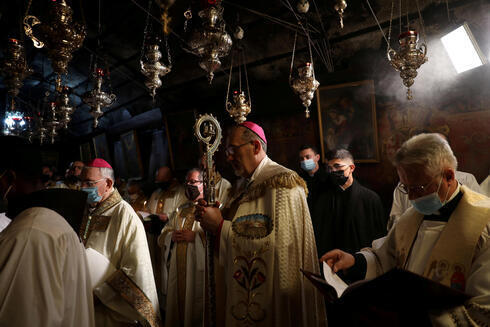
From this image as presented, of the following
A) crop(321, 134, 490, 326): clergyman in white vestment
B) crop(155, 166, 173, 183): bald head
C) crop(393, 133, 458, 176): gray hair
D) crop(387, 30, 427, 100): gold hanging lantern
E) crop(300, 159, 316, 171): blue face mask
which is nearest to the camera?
crop(321, 134, 490, 326): clergyman in white vestment

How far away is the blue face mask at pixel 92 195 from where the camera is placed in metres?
3.26

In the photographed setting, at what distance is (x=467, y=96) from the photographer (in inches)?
165

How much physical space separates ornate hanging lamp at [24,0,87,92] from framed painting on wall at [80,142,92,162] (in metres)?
12.0

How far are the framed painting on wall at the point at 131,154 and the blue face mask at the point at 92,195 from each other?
6.76m

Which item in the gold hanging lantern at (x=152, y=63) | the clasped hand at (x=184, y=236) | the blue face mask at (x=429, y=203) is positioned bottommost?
the clasped hand at (x=184, y=236)

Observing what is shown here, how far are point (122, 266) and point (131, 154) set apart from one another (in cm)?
816

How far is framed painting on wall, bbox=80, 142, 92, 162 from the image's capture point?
13.2m

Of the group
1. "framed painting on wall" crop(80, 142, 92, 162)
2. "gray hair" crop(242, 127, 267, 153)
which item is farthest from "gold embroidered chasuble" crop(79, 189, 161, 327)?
"framed painting on wall" crop(80, 142, 92, 162)

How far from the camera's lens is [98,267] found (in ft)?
8.78

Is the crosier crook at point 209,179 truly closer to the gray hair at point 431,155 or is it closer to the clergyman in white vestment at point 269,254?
the clergyman in white vestment at point 269,254

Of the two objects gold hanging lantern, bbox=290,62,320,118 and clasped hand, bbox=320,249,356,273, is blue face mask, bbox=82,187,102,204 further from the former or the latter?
gold hanging lantern, bbox=290,62,320,118

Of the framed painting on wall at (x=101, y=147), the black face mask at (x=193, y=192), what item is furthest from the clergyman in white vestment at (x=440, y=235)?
the framed painting on wall at (x=101, y=147)

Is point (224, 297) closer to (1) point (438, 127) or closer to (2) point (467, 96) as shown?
(1) point (438, 127)

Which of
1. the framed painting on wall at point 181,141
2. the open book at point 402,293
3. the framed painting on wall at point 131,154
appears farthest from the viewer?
the framed painting on wall at point 131,154
